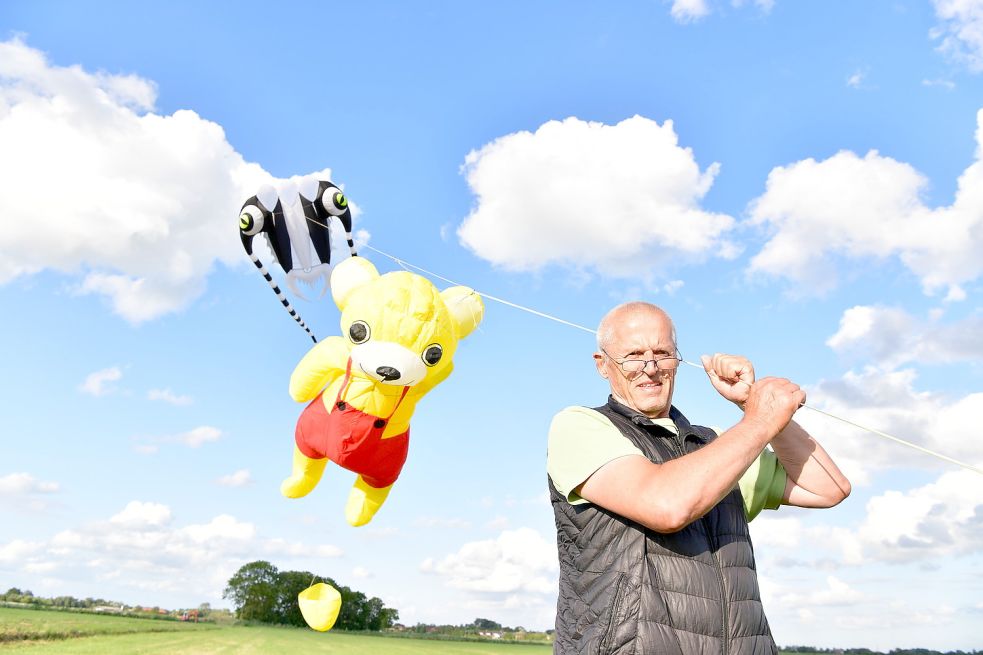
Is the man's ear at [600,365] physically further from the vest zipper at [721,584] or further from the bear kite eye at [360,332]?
the bear kite eye at [360,332]

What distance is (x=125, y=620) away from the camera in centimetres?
1886

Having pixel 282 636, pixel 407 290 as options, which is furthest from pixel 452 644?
pixel 407 290

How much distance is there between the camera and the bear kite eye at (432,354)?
6.02m

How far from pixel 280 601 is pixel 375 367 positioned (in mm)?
25070

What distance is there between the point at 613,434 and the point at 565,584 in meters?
0.44

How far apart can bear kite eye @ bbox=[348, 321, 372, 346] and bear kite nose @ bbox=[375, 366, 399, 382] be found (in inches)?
12.3

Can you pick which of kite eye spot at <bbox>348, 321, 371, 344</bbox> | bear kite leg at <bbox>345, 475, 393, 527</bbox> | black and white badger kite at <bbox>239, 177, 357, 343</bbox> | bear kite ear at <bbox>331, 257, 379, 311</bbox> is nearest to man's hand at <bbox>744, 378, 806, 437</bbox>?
kite eye spot at <bbox>348, 321, 371, 344</bbox>

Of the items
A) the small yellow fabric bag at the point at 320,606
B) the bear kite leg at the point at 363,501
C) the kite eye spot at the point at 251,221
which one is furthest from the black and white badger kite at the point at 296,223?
the small yellow fabric bag at the point at 320,606

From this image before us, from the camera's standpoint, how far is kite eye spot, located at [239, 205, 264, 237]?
6.84 meters

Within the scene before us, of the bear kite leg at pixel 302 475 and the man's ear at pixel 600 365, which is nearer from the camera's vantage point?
the man's ear at pixel 600 365

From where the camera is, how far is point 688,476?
71.2 inches

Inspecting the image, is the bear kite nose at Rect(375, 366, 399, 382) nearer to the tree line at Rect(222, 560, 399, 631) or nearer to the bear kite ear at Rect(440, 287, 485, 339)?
the bear kite ear at Rect(440, 287, 485, 339)

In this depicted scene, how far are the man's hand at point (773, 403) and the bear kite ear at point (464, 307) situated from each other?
14.3 feet

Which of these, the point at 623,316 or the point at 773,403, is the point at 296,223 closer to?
the point at 623,316
